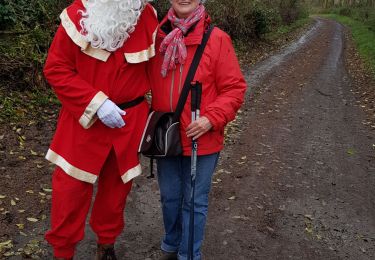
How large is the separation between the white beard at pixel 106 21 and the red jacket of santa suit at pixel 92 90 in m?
0.05

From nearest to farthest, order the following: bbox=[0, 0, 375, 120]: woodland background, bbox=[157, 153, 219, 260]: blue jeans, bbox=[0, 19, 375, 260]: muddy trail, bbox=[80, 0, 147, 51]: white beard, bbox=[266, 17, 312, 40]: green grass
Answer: bbox=[80, 0, 147, 51]: white beard
bbox=[157, 153, 219, 260]: blue jeans
bbox=[0, 19, 375, 260]: muddy trail
bbox=[0, 0, 375, 120]: woodland background
bbox=[266, 17, 312, 40]: green grass

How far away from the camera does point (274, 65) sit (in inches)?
607

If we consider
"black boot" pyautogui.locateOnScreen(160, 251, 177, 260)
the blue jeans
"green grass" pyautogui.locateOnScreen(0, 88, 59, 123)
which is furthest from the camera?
"green grass" pyautogui.locateOnScreen(0, 88, 59, 123)

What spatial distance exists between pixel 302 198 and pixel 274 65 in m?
10.9

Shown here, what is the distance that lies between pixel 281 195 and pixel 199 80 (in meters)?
2.84

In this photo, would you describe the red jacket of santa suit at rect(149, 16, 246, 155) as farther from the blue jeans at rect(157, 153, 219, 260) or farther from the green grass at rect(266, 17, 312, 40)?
the green grass at rect(266, 17, 312, 40)

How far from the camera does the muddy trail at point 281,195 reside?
13.1 ft

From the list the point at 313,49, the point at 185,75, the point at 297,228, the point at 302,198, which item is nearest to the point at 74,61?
the point at 185,75

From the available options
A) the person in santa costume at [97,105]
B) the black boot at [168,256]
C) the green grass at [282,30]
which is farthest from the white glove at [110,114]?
the green grass at [282,30]

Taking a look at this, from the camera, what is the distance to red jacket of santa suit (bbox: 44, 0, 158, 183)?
2.66m

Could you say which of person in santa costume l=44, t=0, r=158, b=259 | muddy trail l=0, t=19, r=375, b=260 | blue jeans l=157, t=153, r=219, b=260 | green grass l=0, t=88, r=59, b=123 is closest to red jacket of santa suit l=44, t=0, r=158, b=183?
person in santa costume l=44, t=0, r=158, b=259

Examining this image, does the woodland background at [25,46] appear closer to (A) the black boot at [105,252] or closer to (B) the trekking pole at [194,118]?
(A) the black boot at [105,252]

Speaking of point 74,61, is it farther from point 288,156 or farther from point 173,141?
point 288,156

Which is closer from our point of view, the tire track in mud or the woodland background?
the tire track in mud
